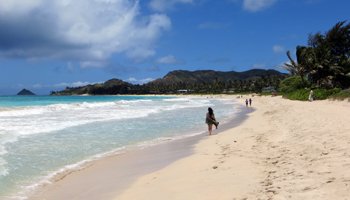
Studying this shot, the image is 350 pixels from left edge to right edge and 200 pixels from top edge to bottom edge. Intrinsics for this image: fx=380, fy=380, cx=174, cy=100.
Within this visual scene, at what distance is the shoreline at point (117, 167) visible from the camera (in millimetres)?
8227

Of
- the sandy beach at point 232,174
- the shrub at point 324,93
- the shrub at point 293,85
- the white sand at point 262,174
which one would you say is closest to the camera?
the white sand at point 262,174

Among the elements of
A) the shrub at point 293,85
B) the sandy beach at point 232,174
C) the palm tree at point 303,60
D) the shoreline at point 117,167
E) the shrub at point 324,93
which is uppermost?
the palm tree at point 303,60

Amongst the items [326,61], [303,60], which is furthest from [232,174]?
[303,60]

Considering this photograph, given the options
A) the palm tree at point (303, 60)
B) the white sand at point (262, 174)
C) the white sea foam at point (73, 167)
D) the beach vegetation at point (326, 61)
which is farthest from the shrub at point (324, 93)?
the white sand at point (262, 174)

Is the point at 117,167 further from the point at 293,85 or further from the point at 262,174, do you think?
the point at 293,85

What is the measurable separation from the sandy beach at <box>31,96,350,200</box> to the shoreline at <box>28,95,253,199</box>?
0.02 metres

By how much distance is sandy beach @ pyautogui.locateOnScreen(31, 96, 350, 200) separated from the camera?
6.32m

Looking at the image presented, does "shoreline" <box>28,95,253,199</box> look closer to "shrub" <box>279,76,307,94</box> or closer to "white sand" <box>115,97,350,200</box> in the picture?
"white sand" <box>115,97,350,200</box>

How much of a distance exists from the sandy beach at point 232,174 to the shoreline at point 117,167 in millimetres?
23

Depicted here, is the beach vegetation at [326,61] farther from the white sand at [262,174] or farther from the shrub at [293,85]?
the white sand at [262,174]

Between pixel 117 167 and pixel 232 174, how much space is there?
4.01 meters

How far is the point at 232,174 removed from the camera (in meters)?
8.08

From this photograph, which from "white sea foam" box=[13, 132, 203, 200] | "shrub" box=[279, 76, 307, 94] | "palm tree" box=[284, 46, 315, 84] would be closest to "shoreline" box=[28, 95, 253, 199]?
"white sea foam" box=[13, 132, 203, 200]

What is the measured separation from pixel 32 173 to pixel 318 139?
8207mm
